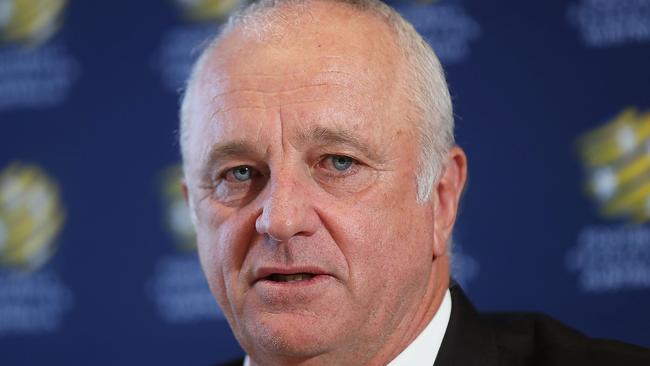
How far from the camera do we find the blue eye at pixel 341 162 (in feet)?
5.54

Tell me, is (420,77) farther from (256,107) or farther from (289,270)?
(289,270)

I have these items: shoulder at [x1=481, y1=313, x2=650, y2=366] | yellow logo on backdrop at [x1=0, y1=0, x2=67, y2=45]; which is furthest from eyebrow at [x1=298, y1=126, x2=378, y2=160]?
yellow logo on backdrop at [x1=0, y1=0, x2=67, y2=45]

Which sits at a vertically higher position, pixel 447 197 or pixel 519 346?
pixel 447 197

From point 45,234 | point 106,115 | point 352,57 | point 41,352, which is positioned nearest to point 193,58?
point 106,115

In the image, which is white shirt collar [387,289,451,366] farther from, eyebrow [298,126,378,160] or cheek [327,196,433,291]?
eyebrow [298,126,378,160]

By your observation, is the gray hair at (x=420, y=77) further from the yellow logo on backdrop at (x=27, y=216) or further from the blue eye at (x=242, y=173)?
the yellow logo on backdrop at (x=27, y=216)

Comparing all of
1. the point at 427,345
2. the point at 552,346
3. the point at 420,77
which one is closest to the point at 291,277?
the point at 427,345

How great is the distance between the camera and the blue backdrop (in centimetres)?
251

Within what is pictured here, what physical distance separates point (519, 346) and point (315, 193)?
0.62 m

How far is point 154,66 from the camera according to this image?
310 cm

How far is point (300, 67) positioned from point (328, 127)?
0.46ft

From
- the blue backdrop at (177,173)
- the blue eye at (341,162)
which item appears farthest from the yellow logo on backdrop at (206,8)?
the blue eye at (341,162)

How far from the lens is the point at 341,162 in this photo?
66.7 inches

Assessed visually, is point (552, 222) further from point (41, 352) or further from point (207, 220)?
point (41, 352)
